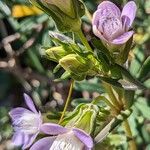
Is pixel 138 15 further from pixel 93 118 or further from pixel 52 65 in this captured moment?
pixel 93 118

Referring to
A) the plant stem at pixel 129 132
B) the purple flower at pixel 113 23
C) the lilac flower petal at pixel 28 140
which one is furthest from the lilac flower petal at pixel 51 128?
the plant stem at pixel 129 132

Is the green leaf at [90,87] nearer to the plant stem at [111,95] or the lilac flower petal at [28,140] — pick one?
the plant stem at [111,95]

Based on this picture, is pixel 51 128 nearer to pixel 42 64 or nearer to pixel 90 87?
pixel 90 87

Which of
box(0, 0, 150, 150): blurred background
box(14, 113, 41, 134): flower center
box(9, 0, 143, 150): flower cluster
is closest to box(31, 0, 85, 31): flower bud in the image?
box(9, 0, 143, 150): flower cluster

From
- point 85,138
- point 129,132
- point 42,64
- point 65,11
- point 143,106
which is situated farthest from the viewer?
point 42,64

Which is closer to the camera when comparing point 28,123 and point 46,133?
point 46,133

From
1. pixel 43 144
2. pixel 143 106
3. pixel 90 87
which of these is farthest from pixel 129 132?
pixel 43 144

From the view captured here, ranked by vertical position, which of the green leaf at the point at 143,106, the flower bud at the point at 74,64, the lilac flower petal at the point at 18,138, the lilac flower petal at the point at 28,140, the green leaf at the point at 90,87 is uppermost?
the flower bud at the point at 74,64

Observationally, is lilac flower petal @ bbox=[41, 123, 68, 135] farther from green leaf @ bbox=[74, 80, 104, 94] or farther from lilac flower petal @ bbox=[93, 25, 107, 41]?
green leaf @ bbox=[74, 80, 104, 94]
